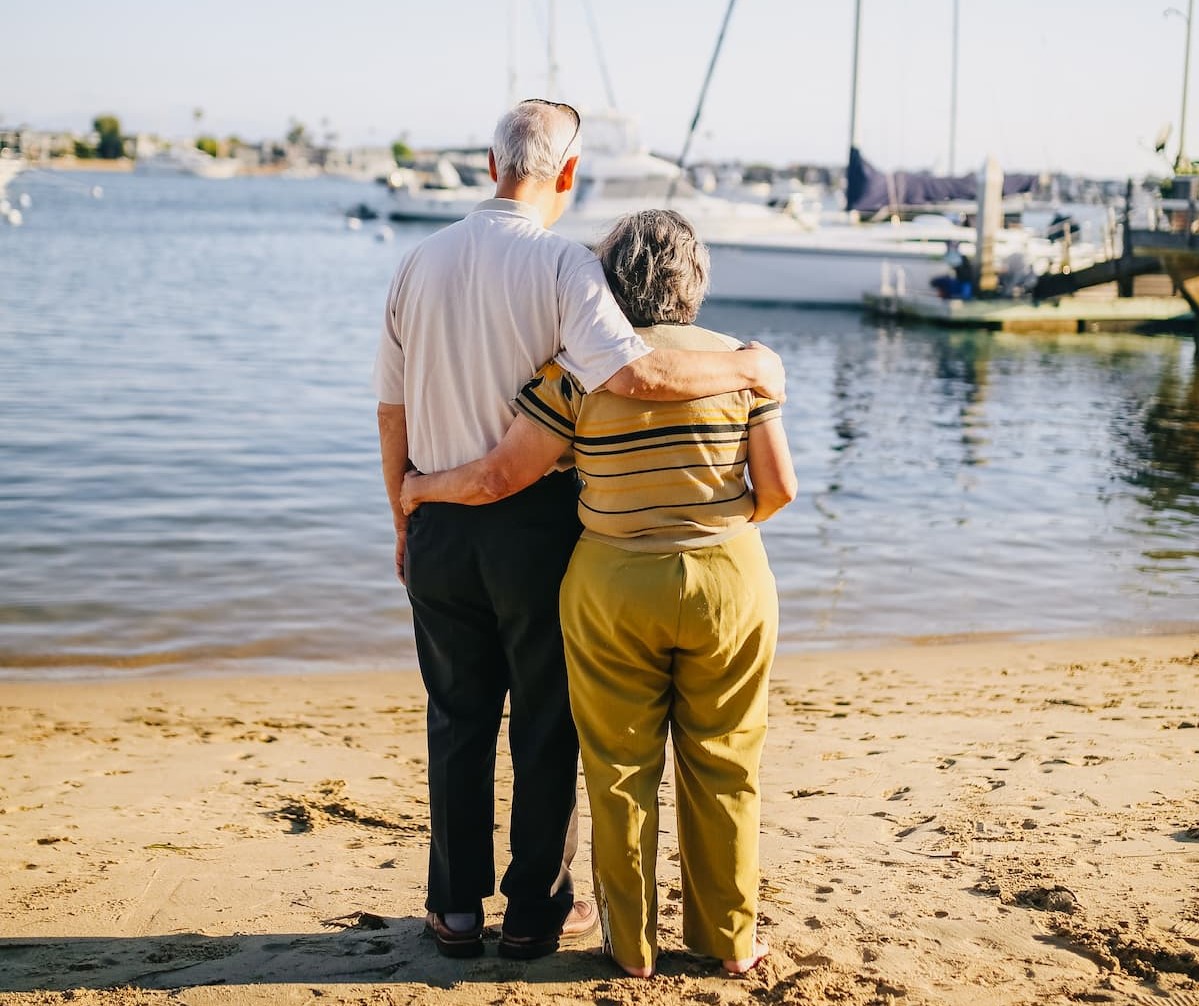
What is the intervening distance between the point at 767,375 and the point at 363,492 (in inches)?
346

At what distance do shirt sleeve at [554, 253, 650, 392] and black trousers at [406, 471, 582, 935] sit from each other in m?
0.34

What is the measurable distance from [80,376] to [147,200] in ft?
265

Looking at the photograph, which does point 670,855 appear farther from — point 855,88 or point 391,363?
point 855,88

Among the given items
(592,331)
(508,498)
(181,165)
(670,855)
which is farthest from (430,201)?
(181,165)

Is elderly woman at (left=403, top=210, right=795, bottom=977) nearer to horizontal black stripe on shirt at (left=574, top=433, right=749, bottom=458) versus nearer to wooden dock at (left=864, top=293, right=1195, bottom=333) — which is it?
horizontal black stripe on shirt at (left=574, top=433, right=749, bottom=458)

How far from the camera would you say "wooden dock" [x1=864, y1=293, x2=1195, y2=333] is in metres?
26.7

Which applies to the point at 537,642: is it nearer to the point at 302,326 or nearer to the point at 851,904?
the point at 851,904

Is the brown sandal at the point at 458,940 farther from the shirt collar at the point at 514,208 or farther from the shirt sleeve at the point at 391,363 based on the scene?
the shirt collar at the point at 514,208

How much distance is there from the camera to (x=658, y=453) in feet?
9.52

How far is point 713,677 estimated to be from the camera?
2979 millimetres

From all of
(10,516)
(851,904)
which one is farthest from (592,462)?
(10,516)

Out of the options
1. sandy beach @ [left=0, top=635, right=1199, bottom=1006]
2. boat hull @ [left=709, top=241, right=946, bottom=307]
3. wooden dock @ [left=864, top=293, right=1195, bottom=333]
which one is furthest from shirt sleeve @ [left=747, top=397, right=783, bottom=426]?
boat hull @ [left=709, top=241, right=946, bottom=307]

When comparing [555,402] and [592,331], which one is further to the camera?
[555,402]

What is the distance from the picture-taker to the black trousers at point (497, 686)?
3.03m
